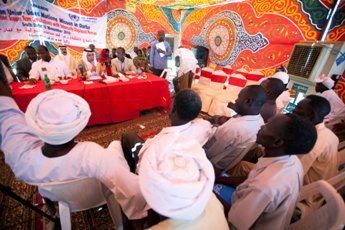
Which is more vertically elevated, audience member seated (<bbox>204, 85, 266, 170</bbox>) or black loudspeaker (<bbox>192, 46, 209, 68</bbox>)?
black loudspeaker (<bbox>192, 46, 209, 68</bbox>)

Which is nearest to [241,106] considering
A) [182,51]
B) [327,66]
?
[327,66]

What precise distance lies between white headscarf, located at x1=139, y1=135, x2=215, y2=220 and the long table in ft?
7.71

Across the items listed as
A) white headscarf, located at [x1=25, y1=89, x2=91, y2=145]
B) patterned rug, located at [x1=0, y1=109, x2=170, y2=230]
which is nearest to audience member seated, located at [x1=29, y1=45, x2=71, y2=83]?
patterned rug, located at [x1=0, y1=109, x2=170, y2=230]

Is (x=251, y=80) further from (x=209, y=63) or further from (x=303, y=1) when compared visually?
(x=209, y=63)

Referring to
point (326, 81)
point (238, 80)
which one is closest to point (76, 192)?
point (326, 81)

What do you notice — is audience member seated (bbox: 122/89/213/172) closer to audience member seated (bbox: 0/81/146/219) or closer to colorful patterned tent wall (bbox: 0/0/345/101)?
audience member seated (bbox: 0/81/146/219)

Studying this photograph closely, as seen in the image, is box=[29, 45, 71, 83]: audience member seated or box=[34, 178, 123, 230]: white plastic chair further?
box=[29, 45, 71, 83]: audience member seated

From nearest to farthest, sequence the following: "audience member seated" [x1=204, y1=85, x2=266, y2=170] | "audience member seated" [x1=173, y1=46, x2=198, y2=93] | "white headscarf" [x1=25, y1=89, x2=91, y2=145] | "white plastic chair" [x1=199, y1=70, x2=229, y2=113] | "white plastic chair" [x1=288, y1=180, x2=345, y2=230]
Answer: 1. "white plastic chair" [x1=288, y1=180, x2=345, y2=230]
2. "white headscarf" [x1=25, y1=89, x2=91, y2=145]
3. "audience member seated" [x1=204, y1=85, x2=266, y2=170]
4. "white plastic chair" [x1=199, y1=70, x2=229, y2=113]
5. "audience member seated" [x1=173, y1=46, x2=198, y2=93]

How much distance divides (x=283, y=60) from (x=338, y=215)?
4144mm

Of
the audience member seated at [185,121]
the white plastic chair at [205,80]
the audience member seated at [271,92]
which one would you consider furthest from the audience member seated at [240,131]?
the white plastic chair at [205,80]

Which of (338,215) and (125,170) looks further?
(125,170)

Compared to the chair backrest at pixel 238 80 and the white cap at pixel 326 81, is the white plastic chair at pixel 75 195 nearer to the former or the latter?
the white cap at pixel 326 81

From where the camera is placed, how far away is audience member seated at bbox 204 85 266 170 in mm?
1379

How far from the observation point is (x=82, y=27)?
16.5ft
